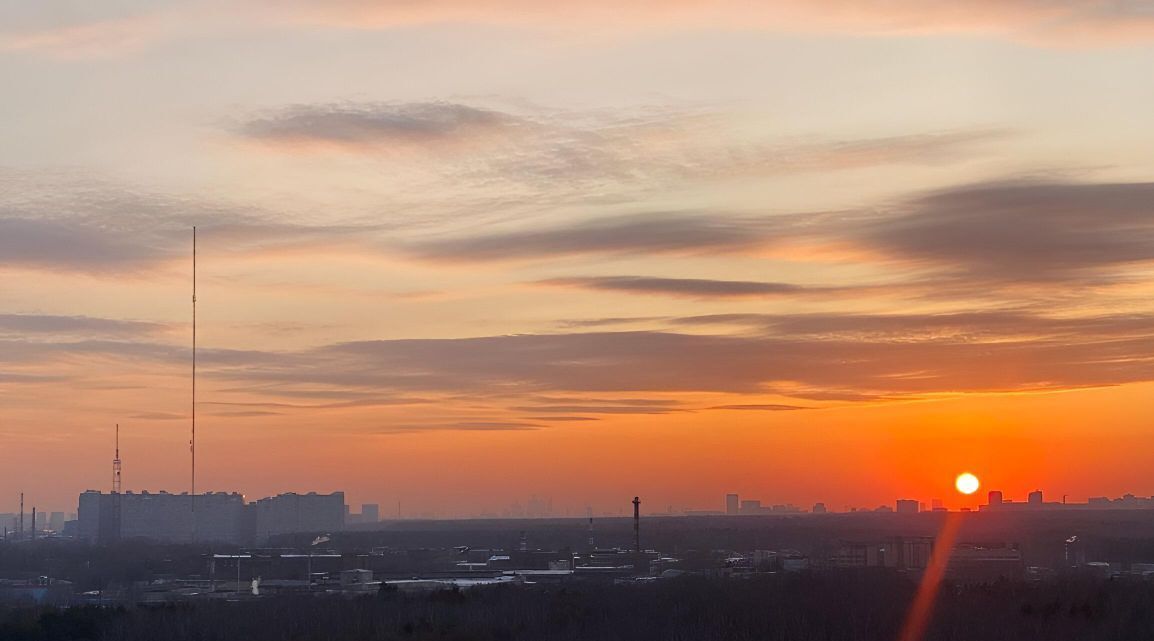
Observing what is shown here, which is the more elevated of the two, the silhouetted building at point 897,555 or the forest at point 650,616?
the silhouetted building at point 897,555

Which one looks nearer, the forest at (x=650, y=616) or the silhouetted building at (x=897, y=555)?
the forest at (x=650, y=616)

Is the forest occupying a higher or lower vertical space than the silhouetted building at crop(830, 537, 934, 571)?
lower

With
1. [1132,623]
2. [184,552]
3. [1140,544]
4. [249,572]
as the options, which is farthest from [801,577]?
[184,552]

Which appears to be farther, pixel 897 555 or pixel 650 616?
pixel 897 555

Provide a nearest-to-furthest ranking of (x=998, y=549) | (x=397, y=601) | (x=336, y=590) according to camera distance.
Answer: (x=397, y=601) → (x=336, y=590) → (x=998, y=549)

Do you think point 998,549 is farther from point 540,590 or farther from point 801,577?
point 540,590

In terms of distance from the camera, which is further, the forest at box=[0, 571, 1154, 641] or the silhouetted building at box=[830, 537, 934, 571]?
the silhouetted building at box=[830, 537, 934, 571]

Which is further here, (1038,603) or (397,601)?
(397,601)

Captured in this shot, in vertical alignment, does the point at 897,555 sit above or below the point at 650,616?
above

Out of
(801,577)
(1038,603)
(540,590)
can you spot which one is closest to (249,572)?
(540,590)

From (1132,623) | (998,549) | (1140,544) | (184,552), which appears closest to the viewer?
(1132,623)
